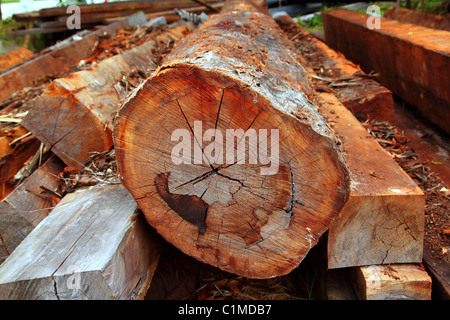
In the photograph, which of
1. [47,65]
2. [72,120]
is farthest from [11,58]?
[72,120]

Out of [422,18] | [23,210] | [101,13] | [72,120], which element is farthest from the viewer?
[101,13]

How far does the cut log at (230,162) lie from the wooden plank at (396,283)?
445mm

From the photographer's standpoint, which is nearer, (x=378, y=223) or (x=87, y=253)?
(x=87, y=253)

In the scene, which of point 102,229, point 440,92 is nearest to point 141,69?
point 102,229

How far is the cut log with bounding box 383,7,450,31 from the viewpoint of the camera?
5.58m

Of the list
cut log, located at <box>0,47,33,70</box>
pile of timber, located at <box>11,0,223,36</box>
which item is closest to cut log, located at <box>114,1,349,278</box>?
cut log, located at <box>0,47,33,70</box>

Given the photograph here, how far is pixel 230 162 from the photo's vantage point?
5.62 ft

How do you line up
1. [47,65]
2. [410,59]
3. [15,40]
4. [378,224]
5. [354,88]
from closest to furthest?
[378,224], [354,88], [410,59], [47,65], [15,40]

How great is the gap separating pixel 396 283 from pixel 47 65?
171 inches

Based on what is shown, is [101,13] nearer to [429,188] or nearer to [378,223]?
[429,188]

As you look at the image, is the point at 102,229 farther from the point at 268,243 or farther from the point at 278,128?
the point at 278,128

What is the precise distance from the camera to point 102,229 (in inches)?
73.5

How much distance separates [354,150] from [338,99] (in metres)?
1.09

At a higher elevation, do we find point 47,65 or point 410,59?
point 47,65
